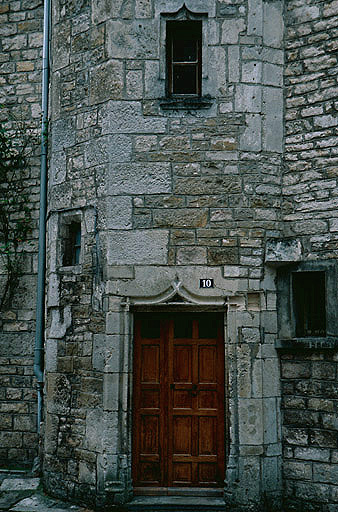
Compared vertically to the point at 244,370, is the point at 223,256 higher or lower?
higher

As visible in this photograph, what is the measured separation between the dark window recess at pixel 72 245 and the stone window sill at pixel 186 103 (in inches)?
64.7

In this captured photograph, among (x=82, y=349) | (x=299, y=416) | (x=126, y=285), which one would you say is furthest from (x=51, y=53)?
(x=299, y=416)

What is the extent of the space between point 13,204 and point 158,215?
2505mm

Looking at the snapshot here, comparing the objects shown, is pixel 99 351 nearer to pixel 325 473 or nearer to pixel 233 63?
pixel 325 473

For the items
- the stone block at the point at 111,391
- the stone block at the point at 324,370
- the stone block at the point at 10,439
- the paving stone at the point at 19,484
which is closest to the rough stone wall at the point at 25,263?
the stone block at the point at 10,439

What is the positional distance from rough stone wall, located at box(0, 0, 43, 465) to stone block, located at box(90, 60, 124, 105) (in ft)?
5.46

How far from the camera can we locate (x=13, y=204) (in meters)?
7.37

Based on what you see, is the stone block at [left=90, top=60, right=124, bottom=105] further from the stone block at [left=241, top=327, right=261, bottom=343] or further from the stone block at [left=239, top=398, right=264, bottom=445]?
the stone block at [left=239, top=398, right=264, bottom=445]

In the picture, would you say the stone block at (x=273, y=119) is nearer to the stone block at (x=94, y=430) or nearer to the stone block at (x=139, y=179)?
the stone block at (x=139, y=179)

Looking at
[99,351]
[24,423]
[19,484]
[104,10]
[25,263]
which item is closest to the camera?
[99,351]

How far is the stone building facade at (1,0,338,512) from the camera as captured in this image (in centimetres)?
559

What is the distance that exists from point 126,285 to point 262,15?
10.5 feet

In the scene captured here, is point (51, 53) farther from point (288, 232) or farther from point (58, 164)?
point (288, 232)

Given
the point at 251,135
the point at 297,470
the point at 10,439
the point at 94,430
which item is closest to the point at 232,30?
the point at 251,135
